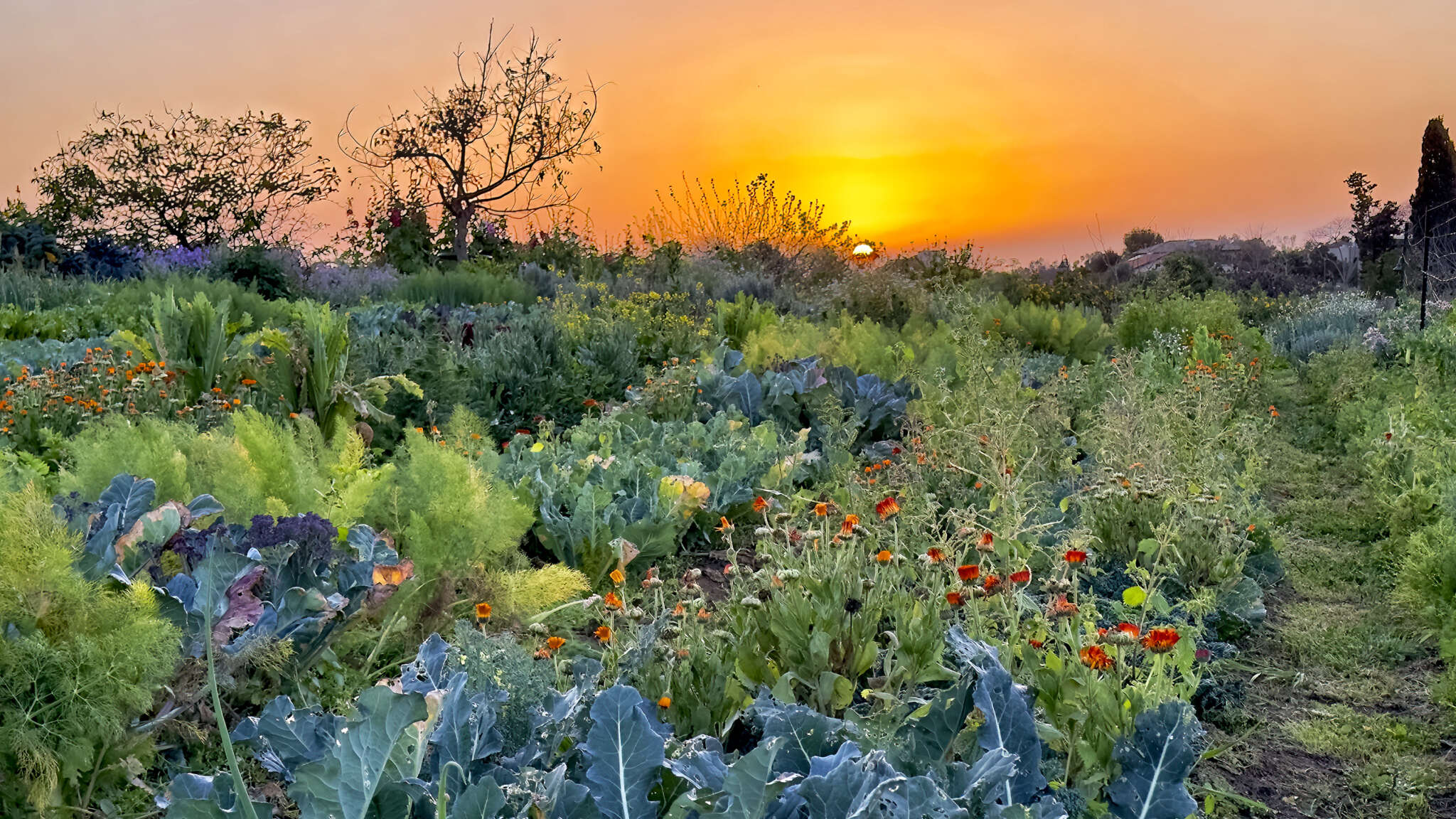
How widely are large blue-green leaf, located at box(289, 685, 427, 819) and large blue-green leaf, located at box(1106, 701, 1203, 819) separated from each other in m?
1.23

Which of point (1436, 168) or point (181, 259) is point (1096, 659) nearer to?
point (181, 259)

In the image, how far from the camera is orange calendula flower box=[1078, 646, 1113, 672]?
208 centimetres

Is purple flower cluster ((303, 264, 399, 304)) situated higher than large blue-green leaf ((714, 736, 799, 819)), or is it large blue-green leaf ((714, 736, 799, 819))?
purple flower cluster ((303, 264, 399, 304))

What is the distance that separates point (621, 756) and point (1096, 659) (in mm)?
1073

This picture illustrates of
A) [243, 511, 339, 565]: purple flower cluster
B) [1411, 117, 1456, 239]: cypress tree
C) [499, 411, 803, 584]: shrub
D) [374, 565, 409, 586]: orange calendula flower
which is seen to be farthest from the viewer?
[1411, 117, 1456, 239]: cypress tree

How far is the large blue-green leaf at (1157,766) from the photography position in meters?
1.75

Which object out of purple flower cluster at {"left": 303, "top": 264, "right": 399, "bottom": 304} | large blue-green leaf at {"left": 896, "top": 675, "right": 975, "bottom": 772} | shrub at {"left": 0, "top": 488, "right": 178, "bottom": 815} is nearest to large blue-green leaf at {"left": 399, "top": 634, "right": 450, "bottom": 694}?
shrub at {"left": 0, "top": 488, "right": 178, "bottom": 815}

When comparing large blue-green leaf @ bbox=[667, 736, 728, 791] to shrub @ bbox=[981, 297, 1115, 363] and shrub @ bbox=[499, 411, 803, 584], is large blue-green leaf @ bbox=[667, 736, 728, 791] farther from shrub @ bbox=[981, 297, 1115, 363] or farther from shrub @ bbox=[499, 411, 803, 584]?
shrub @ bbox=[981, 297, 1115, 363]

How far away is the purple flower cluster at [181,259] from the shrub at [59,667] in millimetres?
11616

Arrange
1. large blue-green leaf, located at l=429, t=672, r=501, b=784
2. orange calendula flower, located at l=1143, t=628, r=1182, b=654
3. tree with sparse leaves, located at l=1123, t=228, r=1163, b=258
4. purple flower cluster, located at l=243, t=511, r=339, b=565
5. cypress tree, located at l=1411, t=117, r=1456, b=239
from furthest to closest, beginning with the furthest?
1. tree with sparse leaves, located at l=1123, t=228, r=1163, b=258
2. cypress tree, located at l=1411, t=117, r=1456, b=239
3. purple flower cluster, located at l=243, t=511, r=339, b=565
4. orange calendula flower, located at l=1143, t=628, r=1182, b=654
5. large blue-green leaf, located at l=429, t=672, r=501, b=784

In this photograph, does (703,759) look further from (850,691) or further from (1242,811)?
(1242,811)

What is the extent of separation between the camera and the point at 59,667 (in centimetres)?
178

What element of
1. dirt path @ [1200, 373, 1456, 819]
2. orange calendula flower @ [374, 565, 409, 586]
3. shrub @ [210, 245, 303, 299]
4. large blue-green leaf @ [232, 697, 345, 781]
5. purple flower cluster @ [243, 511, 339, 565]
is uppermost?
shrub @ [210, 245, 303, 299]

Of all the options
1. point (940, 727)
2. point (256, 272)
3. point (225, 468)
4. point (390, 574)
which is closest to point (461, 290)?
point (256, 272)
